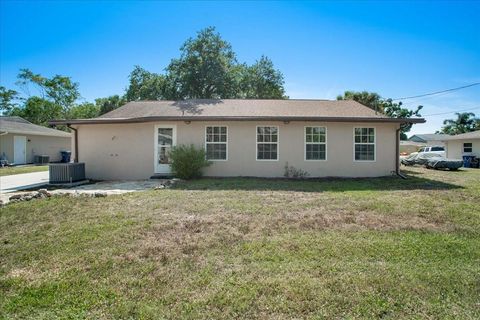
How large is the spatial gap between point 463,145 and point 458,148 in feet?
1.79

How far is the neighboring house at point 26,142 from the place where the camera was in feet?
70.2

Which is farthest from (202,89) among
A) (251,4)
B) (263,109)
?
(251,4)

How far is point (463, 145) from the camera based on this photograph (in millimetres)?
24375

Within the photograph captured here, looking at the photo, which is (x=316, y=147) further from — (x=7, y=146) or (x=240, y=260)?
(x=7, y=146)

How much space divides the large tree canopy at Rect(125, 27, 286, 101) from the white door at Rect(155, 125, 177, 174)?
537 inches

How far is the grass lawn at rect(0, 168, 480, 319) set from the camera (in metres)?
2.68

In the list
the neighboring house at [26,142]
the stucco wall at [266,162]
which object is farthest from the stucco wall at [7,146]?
the stucco wall at [266,162]

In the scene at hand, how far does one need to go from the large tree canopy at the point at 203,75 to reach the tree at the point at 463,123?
1526 inches

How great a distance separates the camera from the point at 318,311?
258 cm

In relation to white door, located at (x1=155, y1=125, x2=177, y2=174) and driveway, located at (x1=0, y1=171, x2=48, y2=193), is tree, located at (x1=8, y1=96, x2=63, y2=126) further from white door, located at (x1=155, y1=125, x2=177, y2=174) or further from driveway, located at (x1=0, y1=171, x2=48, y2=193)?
white door, located at (x1=155, y1=125, x2=177, y2=174)

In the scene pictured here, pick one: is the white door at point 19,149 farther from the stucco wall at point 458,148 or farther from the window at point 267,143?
the stucco wall at point 458,148

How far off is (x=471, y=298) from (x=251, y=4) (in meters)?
11.3

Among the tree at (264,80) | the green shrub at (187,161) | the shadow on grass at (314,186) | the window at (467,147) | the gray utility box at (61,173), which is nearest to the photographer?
the shadow on grass at (314,186)

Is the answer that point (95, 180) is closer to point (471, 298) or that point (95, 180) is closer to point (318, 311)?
point (318, 311)
